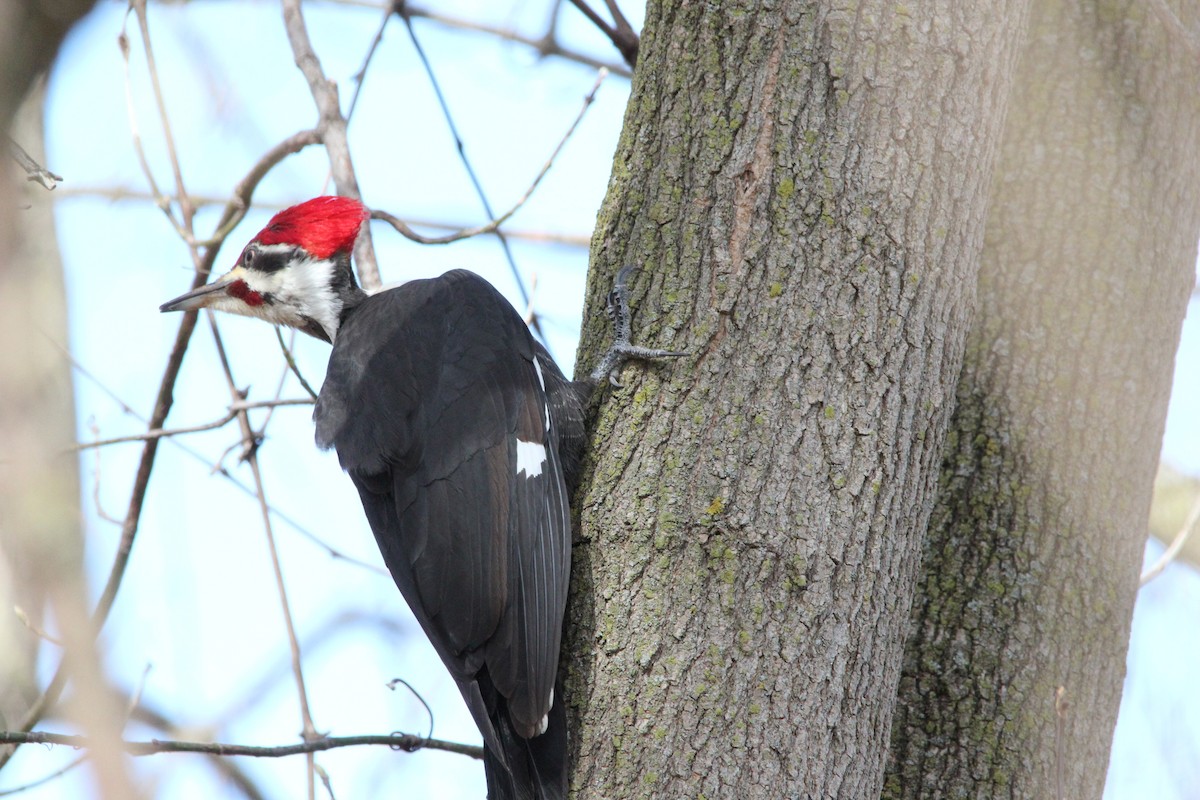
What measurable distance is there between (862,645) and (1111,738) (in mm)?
744

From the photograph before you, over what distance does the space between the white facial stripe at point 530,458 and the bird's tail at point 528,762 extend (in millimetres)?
478

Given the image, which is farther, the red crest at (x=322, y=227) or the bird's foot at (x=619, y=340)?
the red crest at (x=322, y=227)

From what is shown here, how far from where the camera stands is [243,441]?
10.0 ft

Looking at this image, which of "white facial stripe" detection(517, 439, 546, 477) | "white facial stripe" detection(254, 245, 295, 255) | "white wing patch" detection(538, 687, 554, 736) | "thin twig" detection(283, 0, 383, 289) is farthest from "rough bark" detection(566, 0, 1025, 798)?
"white facial stripe" detection(254, 245, 295, 255)

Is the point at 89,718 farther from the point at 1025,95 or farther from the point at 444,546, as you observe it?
the point at 1025,95

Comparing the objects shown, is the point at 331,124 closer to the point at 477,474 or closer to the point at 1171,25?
the point at 477,474

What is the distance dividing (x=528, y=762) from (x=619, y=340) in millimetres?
843

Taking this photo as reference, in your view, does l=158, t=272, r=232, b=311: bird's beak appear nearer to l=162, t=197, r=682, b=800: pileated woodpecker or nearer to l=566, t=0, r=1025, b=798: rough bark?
l=162, t=197, r=682, b=800: pileated woodpecker

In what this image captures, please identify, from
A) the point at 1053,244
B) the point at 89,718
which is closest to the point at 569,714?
the point at 89,718

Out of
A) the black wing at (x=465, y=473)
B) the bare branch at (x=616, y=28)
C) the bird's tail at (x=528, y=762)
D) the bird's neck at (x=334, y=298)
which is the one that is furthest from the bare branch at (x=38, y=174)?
the bare branch at (x=616, y=28)

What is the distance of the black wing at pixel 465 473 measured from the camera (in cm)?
223

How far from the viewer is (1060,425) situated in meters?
2.29

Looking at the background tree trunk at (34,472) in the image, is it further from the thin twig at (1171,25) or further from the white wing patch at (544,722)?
the thin twig at (1171,25)

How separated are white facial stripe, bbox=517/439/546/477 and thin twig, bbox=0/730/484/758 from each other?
0.67 meters
